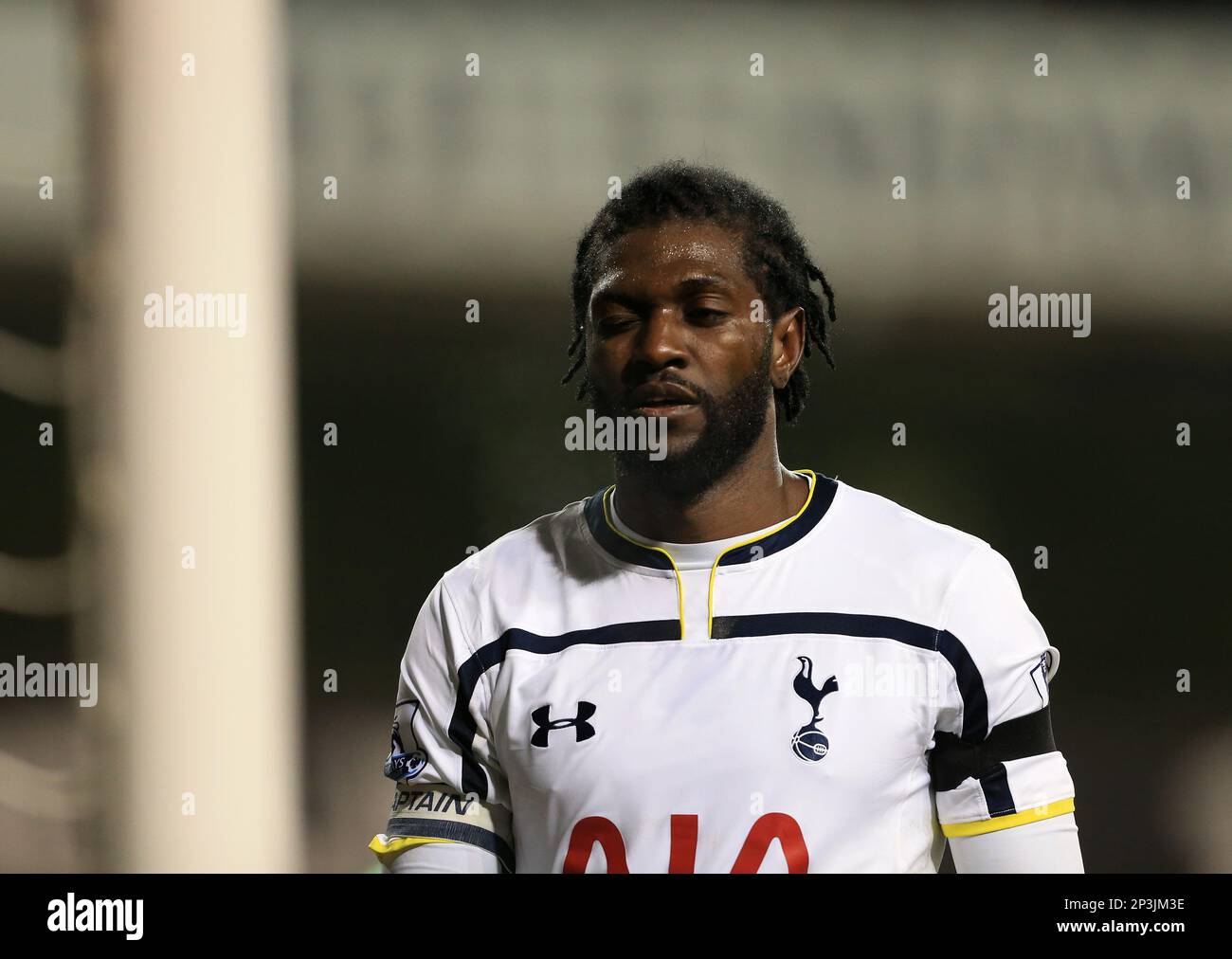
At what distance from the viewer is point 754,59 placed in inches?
93.9

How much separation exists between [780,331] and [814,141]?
84cm

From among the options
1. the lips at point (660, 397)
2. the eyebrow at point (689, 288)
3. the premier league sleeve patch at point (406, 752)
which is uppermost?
the eyebrow at point (689, 288)

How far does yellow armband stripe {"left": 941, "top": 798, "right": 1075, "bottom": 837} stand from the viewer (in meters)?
1.54

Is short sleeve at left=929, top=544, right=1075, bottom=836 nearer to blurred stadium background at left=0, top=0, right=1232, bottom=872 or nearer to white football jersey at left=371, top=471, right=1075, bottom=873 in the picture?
white football jersey at left=371, top=471, right=1075, bottom=873

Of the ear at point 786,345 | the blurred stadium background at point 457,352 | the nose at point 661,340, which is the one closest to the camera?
the nose at point 661,340

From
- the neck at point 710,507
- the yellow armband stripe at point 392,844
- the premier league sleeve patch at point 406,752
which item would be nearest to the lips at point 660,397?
the neck at point 710,507

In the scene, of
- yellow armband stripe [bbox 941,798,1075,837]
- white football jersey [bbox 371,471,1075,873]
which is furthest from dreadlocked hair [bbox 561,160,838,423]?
yellow armband stripe [bbox 941,798,1075,837]

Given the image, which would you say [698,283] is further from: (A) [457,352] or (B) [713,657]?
(A) [457,352]

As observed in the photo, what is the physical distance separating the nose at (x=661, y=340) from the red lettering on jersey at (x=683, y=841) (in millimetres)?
622

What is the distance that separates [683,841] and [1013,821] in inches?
17.4

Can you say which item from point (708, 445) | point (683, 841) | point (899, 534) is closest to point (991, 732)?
point (899, 534)

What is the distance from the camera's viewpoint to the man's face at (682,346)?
164 cm

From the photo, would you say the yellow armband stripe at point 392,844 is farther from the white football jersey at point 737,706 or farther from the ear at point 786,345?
the ear at point 786,345
